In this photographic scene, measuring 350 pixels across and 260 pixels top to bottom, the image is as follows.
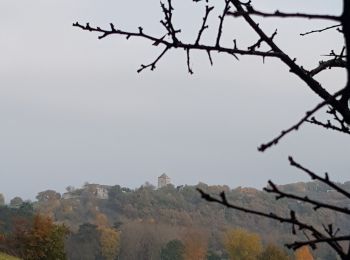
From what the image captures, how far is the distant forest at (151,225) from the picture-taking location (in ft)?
120

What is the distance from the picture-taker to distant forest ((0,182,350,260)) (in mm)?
36625

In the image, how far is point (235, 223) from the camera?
104m

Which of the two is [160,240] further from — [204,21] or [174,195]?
[204,21]

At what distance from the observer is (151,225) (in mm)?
78000

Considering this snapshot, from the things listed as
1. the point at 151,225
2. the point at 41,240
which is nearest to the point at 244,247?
the point at 151,225

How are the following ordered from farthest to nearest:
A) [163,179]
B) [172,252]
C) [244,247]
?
[163,179]
[172,252]
[244,247]

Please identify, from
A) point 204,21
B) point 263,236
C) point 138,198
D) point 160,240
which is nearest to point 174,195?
point 138,198

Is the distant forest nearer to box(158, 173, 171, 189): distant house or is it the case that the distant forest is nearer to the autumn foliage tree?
the autumn foliage tree

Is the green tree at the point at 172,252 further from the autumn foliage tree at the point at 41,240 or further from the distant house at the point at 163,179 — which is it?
the distant house at the point at 163,179

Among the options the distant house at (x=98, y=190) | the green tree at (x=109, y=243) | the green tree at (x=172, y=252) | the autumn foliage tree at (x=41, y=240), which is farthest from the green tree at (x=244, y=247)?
the distant house at (x=98, y=190)

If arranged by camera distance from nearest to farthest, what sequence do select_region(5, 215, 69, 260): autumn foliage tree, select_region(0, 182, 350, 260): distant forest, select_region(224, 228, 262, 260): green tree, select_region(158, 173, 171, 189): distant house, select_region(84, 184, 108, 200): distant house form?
select_region(5, 215, 69, 260): autumn foliage tree, select_region(0, 182, 350, 260): distant forest, select_region(224, 228, 262, 260): green tree, select_region(84, 184, 108, 200): distant house, select_region(158, 173, 171, 189): distant house

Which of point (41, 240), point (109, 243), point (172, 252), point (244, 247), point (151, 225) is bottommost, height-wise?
point (41, 240)

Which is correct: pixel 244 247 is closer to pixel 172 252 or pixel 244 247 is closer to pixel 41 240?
pixel 172 252

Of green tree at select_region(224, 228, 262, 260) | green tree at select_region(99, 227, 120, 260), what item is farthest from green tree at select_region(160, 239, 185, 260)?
green tree at select_region(224, 228, 262, 260)
